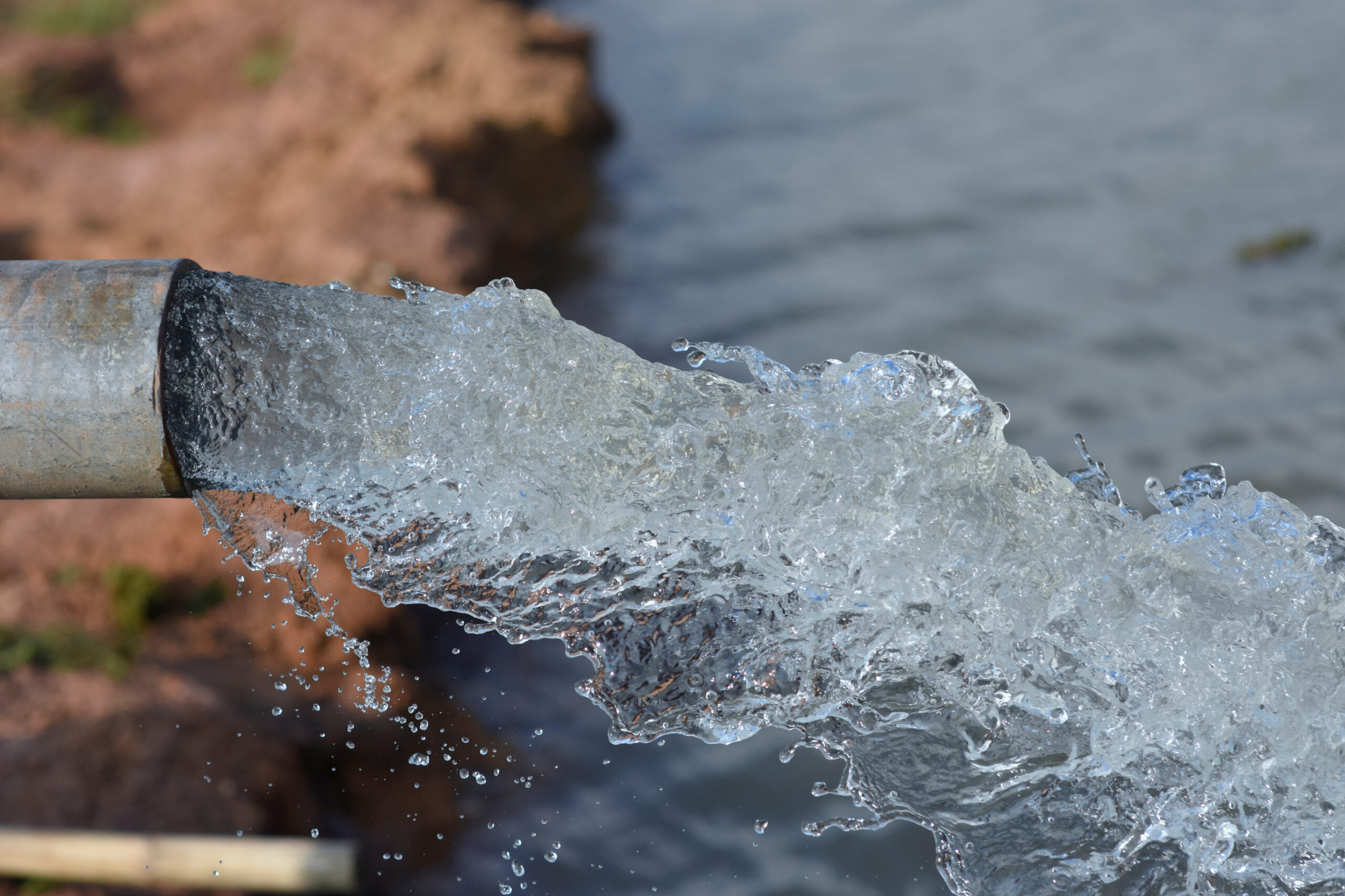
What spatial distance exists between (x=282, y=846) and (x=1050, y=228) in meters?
5.51

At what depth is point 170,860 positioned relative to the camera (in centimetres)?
367

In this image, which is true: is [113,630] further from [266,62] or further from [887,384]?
[266,62]

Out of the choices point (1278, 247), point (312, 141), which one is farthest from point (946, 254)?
point (312, 141)

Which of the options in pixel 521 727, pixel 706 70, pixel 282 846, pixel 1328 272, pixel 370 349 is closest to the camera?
pixel 370 349

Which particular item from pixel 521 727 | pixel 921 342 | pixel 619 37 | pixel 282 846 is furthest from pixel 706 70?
pixel 282 846

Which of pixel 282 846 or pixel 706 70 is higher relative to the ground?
pixel 706 70

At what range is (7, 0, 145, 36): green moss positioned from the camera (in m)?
10.6

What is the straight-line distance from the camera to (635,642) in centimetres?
244

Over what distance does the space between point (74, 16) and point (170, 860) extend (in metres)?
9.82

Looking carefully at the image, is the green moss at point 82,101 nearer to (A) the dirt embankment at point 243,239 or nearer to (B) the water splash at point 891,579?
(A) the dirt embankment at point 243,239

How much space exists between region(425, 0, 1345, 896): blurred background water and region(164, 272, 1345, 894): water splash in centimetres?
146

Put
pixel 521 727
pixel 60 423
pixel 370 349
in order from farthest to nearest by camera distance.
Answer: pixel 521 727, pixel 370 349, pixel 60 423

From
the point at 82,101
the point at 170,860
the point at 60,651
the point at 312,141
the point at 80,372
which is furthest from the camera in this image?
the point at 82,101

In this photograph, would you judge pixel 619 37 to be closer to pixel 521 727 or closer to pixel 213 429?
pixel 521 727
